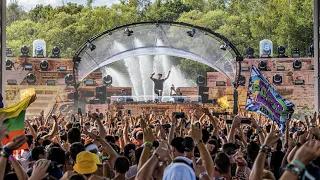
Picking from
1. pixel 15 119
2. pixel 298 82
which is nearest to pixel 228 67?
pixel 298 82

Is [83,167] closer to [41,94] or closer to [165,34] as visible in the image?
[165,34]

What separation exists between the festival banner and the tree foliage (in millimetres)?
45001

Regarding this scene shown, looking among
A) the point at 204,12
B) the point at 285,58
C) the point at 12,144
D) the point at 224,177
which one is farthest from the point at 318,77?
the point at 204,12

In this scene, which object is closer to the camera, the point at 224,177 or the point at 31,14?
the point at 224,177

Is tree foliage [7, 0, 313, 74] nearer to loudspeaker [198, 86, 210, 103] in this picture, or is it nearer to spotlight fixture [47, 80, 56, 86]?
spotlight fixture [47, 80, 56, 86]

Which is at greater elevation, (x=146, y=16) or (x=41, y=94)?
(x=146, y=16)

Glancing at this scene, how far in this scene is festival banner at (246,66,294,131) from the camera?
12.2 meters

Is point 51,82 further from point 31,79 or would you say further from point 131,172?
point 131,172

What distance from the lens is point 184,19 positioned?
6481 cm

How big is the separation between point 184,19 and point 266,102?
173 ft

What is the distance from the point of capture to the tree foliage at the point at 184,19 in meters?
58.7

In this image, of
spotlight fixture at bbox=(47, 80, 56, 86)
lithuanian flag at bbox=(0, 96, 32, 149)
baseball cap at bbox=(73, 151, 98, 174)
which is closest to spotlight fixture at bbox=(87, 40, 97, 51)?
spotlight fixture at bbox=(47, 80, 56, 86)

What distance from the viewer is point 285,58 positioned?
123 ft

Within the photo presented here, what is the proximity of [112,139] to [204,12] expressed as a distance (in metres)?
61.7
